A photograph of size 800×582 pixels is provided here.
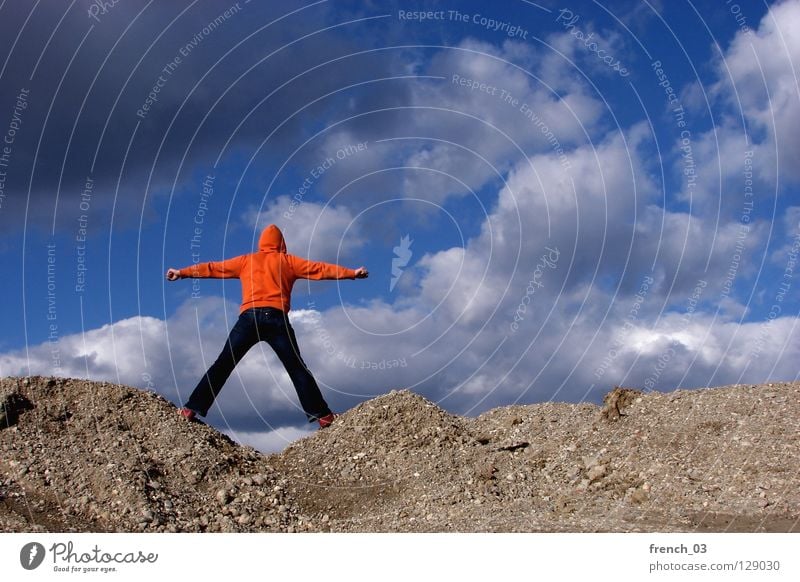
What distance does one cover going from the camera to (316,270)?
15.2m

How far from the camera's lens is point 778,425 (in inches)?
553

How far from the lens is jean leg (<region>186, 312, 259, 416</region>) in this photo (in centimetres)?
1468

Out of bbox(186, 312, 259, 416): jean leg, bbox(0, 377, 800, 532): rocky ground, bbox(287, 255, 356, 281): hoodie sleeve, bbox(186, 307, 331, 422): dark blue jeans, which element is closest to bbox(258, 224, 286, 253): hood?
bbox(287, 255, 356, 281): hoodie sleeve

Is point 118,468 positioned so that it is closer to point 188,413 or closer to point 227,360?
point 188,413

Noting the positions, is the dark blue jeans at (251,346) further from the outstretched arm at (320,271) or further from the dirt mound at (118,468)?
the outstretched arm at (320,271)

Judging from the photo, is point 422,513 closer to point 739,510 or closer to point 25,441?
point 739,510

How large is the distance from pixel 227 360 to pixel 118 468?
2.98 m

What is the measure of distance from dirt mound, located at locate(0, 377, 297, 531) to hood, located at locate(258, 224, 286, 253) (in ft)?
11.6

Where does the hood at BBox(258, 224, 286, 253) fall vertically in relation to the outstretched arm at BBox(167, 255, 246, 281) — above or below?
above

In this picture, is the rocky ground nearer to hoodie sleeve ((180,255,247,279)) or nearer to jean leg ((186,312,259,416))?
jean leg ((186,312,259,416))

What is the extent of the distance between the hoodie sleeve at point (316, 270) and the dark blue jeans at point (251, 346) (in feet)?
3.03

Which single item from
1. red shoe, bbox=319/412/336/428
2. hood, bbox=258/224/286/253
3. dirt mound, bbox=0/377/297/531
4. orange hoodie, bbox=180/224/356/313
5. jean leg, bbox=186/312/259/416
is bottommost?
dirt mound, bbox=0/377/297/531

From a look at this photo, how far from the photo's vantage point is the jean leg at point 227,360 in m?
14.7

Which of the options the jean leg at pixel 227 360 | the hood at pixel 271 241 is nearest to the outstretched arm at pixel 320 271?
the hood at pixel 271 241
